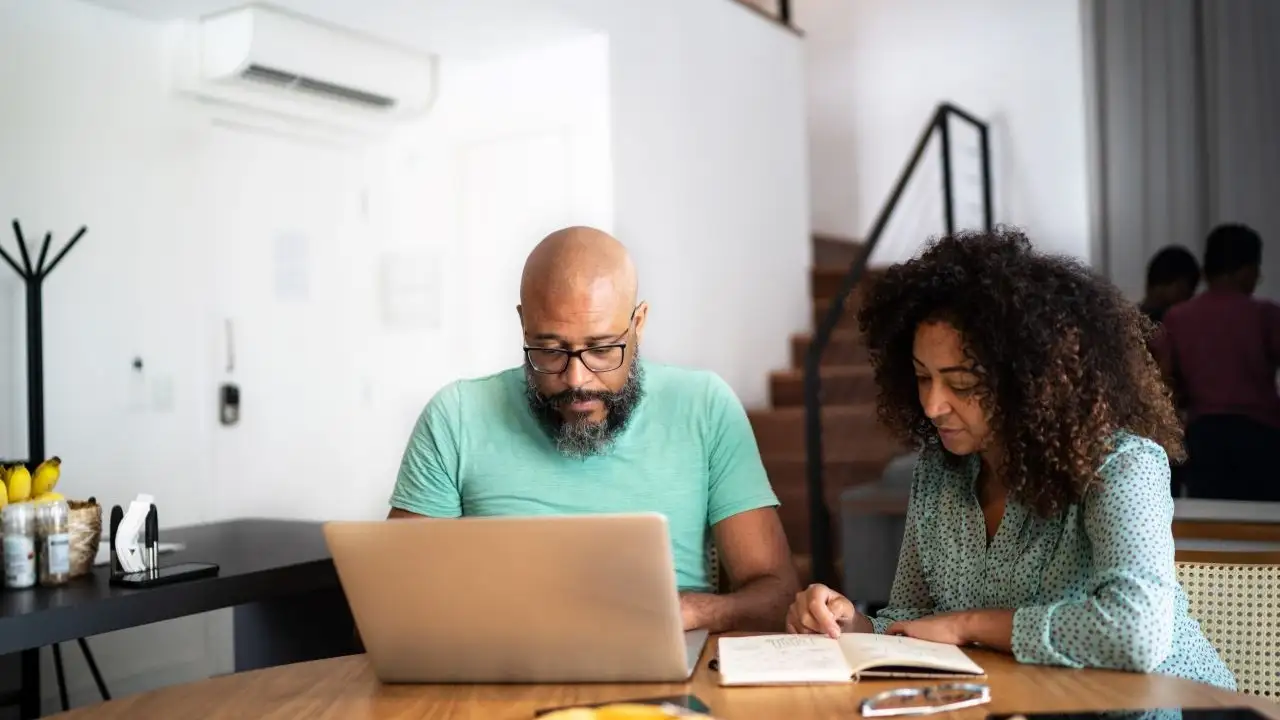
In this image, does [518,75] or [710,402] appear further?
[518,75]

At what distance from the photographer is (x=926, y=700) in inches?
48.4

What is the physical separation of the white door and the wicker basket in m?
1.64

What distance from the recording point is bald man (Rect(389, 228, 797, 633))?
186 cm

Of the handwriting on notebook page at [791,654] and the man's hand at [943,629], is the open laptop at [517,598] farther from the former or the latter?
the man's hand at [943,629]

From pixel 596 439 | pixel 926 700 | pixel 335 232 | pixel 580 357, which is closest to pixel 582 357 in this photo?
pixel 580 357

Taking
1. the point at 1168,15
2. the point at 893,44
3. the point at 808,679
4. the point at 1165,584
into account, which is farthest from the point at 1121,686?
the point at 893,44

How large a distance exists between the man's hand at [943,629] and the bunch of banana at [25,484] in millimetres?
1660

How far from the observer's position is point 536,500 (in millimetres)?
1936

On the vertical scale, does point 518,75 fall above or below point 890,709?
above

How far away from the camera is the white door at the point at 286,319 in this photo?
4023 millimetres

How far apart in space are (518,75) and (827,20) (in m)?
2.61

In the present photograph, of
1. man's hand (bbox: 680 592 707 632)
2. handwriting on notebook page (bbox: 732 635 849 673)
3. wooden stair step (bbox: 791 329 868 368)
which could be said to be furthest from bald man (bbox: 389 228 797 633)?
wooden stair step (bbox: 791 329 868 368)

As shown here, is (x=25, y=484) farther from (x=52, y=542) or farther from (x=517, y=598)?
(x=517, y=598)

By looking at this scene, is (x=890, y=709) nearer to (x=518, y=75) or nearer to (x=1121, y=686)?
(x=1121, y=686)
